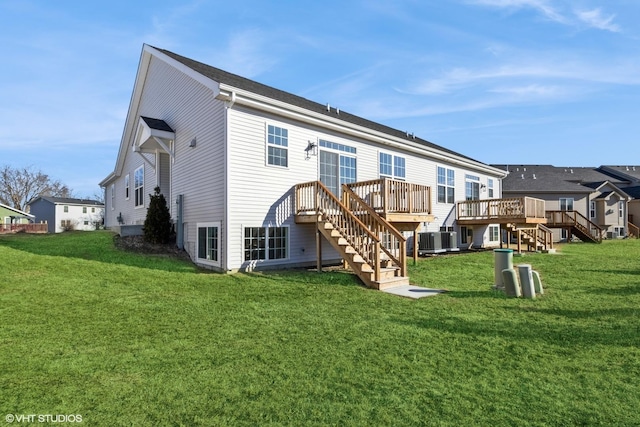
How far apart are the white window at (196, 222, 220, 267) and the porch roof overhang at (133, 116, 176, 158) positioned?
3.60m

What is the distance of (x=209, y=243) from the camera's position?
32.8 feet

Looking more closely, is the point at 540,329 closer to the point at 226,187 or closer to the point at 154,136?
the point at 226,187

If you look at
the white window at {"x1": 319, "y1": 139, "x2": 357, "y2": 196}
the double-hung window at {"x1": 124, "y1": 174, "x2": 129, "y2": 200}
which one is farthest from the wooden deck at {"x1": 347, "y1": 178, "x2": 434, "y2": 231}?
the double-hung window at {"x1": 124, "y1": 174, "x2": 129, "y2": 200}

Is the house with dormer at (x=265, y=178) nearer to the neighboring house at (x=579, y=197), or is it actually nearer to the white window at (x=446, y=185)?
the white window at (x=446, y=185)

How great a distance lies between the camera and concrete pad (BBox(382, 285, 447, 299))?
7410 millimetres

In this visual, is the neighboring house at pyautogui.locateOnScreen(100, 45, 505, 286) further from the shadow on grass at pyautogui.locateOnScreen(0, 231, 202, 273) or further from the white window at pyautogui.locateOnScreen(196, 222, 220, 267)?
the shadow on grass at pyautogui.locateOnScreen(0, 231, 202, 273)

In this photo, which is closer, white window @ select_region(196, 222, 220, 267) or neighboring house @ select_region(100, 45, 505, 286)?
neighboring house @ select_region(100, 45, 505, 286)

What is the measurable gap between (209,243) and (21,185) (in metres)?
57.2

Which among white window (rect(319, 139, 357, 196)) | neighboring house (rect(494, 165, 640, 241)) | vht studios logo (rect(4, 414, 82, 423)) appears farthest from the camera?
neighboring house (rect(494, 165, 640, 241))

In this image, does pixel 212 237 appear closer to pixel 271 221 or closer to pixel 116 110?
pixel 271 221

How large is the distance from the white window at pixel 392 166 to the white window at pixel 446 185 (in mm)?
3029

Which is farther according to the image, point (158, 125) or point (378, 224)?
point (158, 125)

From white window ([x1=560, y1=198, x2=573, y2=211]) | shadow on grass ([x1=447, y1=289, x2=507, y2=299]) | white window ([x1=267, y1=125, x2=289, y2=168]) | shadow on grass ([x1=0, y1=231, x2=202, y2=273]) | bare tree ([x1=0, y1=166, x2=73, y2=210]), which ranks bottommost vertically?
shadow on grass ([x1=447, y1=289, x2=507, y2=299])

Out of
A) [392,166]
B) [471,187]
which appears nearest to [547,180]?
[471,187]
